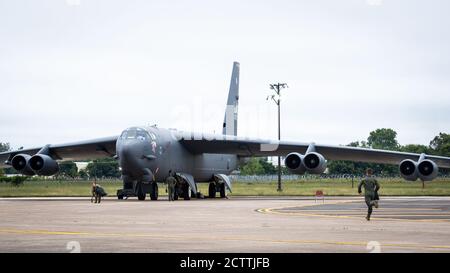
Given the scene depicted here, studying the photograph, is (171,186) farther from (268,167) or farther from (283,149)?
(268,167)

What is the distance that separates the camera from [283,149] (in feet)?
159

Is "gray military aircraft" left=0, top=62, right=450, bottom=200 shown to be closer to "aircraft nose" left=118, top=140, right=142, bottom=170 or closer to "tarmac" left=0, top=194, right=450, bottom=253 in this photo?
"aircraft nose" left=118, top=140, right=142, bottom=170

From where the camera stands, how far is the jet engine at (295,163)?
1713 inches

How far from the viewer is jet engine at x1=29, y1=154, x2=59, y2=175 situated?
44.8m

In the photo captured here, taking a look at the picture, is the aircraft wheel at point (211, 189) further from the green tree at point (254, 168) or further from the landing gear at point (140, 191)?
the green tree at point (254, 168)

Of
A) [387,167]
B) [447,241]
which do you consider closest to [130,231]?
[447,241]

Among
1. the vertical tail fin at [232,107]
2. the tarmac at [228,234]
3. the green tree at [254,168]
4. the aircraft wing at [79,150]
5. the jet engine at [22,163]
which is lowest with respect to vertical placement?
the green tree at [254,168]

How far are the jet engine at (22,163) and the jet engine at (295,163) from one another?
14.2 m

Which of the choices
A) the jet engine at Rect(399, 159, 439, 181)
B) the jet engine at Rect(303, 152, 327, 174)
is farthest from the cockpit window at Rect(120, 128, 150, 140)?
the jet engine at Rect(399, 159, 439, 181)

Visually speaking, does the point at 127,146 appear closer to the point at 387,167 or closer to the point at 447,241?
the point at 447,241

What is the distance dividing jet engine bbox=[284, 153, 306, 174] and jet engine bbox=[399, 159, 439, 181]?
562 centimetres

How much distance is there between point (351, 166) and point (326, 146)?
115 metres

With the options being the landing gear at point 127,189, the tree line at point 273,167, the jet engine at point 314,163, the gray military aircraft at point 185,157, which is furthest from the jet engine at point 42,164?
the tree line at point 273,167
